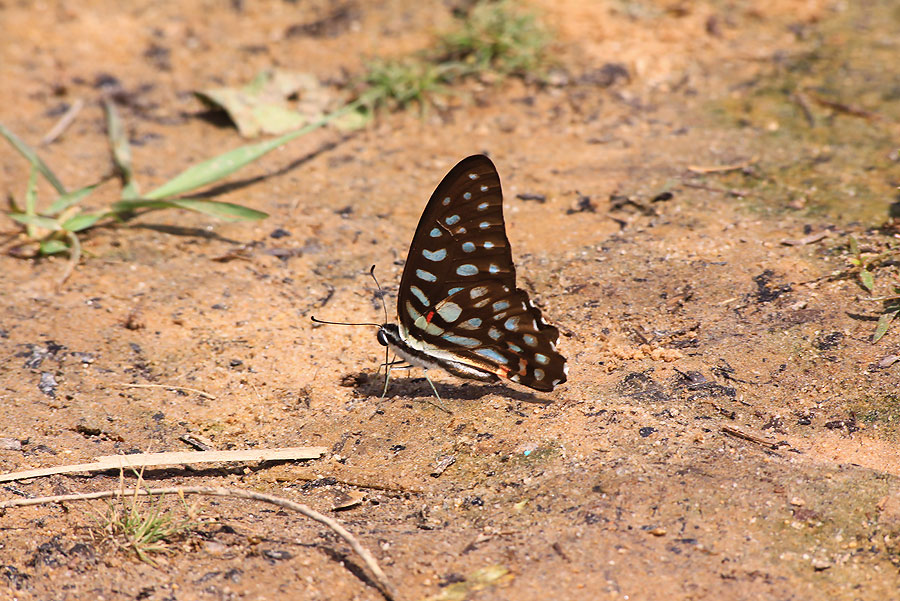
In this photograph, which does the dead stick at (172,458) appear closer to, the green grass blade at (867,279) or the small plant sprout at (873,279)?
the small plant sprout at (873,279)

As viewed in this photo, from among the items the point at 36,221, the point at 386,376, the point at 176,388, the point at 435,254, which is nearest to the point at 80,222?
the point at 36,221

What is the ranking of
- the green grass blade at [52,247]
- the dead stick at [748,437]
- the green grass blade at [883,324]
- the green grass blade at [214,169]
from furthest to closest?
1. the green grass blade at [214,169]
2. the green grass blade at [52,247]
3. the green grass blade at [883,324]
4. the dead stick at [748,437]

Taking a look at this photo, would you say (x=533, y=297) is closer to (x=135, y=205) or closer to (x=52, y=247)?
(x=135, y=205)

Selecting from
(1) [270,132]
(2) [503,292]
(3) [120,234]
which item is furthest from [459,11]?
(2) [503,292]

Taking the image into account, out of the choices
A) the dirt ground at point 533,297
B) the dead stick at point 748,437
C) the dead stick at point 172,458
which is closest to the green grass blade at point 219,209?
the dirt ground at point 533,297

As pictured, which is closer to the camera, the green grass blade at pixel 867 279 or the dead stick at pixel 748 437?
the dead stick at pixel 748 437

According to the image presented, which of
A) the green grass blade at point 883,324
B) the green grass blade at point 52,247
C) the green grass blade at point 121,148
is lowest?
the green grass blade at point 883,324

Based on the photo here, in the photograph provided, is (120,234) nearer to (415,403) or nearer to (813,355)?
(415,403)

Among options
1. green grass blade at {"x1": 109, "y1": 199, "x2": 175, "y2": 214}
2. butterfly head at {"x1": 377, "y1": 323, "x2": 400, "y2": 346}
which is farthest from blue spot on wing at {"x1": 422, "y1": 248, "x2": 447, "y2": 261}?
green grass blade at {"x1": 109, "y1": 199, "x2": 175, "y2": 214}
